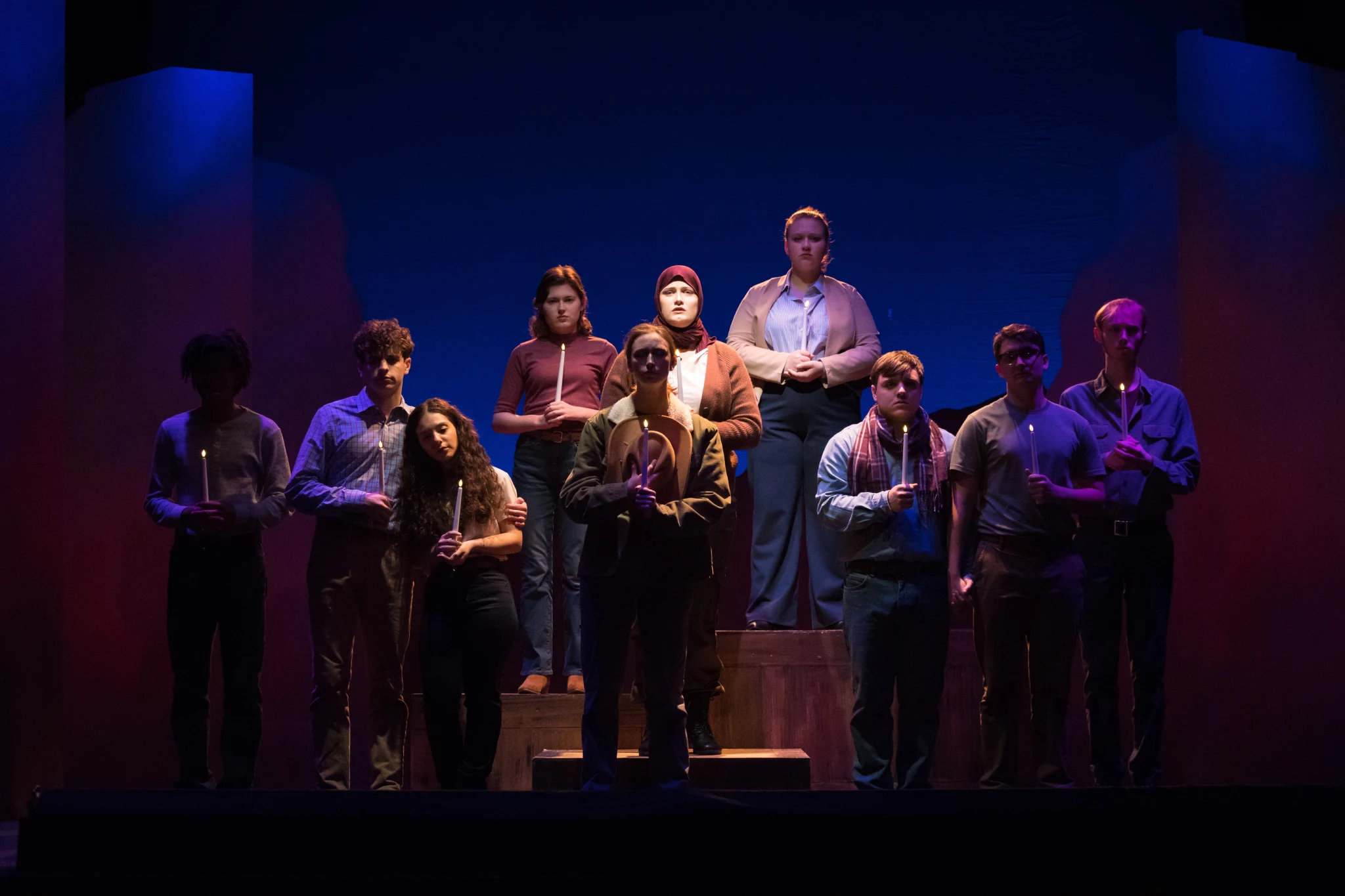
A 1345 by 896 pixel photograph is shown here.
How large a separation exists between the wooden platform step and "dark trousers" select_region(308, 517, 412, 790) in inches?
20.3

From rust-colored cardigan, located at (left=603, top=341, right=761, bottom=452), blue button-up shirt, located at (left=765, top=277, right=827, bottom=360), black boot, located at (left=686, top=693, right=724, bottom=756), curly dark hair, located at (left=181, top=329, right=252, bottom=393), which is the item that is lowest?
black boot, located at (left=686, top=693, right=724, bottom=756)

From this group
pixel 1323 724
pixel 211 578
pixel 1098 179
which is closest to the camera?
pixel 211 578

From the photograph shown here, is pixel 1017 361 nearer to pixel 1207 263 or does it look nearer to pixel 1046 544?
pixel 1046 544

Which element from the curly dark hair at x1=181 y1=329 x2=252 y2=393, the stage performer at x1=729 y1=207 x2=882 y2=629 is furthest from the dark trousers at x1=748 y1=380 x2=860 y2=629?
the curly dark hair at x1=181 y1=329 x2=252 y2=393

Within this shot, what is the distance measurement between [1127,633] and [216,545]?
307cm

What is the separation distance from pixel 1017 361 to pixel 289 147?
3.50m

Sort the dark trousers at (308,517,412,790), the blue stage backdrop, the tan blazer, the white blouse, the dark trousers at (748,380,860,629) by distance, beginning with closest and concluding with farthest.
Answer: the dark trousers at (308,517,412,790) < the white blouse < the dark trousers at (748,380,860,629) < the tan blazer < the blue stage backdrop

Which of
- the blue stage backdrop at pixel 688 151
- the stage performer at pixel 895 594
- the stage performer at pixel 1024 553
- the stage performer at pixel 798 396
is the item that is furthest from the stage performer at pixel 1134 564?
the blue stage backdrop at pixel 688 151

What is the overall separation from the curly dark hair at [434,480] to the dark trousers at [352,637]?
14 cm

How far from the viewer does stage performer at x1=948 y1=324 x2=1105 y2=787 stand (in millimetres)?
3949

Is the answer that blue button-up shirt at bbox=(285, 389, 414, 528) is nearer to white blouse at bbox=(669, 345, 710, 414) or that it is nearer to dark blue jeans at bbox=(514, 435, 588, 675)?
dark blue jeans at bbox=(514, 435, 588, 675)

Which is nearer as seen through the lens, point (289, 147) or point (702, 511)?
point (702, 511)

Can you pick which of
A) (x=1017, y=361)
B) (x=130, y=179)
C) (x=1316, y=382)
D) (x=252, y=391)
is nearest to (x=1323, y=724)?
(x=1316, y=382)

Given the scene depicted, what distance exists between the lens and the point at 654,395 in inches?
146
